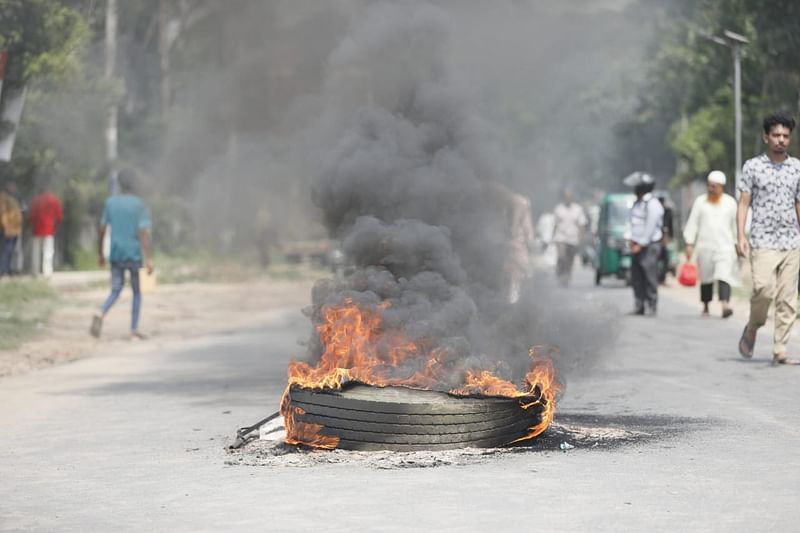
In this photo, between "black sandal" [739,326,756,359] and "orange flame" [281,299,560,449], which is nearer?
"orange flame" [281,299,560,449]

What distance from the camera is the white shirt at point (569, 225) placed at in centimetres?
2548

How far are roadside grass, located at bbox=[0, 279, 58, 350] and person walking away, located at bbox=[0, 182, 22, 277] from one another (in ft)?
2.30

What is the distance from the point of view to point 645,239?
1930 centimetres

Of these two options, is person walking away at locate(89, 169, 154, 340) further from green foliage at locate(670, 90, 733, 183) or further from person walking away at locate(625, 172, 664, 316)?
green foliage at locate(670, 90, 733, 183)

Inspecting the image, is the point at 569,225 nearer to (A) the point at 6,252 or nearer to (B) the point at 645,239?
(B) the point at 645,239

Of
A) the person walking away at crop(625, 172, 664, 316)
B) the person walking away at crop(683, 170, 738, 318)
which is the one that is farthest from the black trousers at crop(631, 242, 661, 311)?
the person walking away at crop(683, 170, 738, 318)

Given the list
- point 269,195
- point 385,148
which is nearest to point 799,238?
point 385,148

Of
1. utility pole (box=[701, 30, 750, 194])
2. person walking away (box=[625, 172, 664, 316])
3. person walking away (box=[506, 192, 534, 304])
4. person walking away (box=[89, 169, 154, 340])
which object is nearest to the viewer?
person walking away (box=[506, 192, 534, 304])

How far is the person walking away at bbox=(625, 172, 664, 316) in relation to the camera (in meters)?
19.3

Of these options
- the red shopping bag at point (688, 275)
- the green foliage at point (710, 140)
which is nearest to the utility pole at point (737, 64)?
the green foliage at point (710, 140)

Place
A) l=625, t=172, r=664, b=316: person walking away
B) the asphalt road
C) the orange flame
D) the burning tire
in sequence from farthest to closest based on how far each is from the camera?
1. l=625, t=172, r=664, b=316: person walking away
2. the orange flame
3. the burning tire
4. the asphalt road

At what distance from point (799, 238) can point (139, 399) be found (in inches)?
213

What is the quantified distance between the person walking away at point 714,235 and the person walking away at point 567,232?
7150 millimetres

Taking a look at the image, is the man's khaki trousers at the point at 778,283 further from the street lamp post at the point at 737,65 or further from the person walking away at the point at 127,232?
the street lamp post at the point at 737,65
